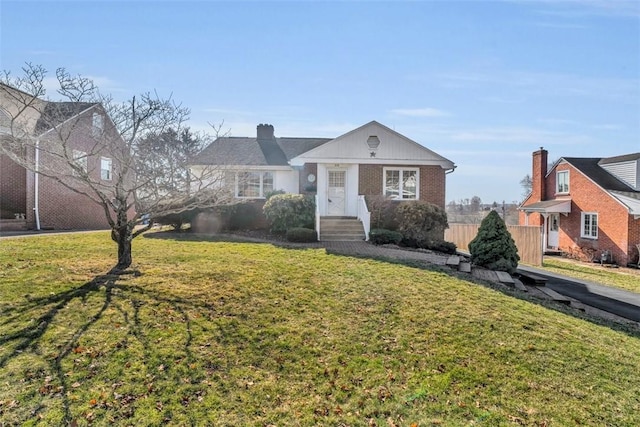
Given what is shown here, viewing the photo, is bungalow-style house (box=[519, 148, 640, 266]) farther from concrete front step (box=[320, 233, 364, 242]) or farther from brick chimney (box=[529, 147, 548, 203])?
concrete front step (box=[320, 233, 364, 242])

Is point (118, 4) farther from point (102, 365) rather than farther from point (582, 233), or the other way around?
point (582, 233)

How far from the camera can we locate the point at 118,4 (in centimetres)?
886

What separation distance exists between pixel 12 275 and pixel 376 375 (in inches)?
269

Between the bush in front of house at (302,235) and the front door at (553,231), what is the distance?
20.5m

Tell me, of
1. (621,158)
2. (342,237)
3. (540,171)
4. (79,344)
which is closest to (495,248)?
(342,237)

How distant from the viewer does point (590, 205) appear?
2325 cm

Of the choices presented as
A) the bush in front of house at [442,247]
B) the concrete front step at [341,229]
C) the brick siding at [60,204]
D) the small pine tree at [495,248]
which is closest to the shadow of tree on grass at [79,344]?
the small pine tree at [495,248]

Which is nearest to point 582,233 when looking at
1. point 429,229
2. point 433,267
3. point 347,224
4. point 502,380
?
point 429,229

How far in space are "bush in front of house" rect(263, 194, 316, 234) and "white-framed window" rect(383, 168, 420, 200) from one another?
4386 mm

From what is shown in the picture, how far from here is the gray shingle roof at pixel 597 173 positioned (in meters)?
22.9

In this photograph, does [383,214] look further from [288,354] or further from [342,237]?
[288,354]

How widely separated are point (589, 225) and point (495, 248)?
16855 millimetres

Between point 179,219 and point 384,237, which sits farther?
point 179,219

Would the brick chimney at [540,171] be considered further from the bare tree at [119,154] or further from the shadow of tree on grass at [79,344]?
the shadow of tree on grass at [79,344]
